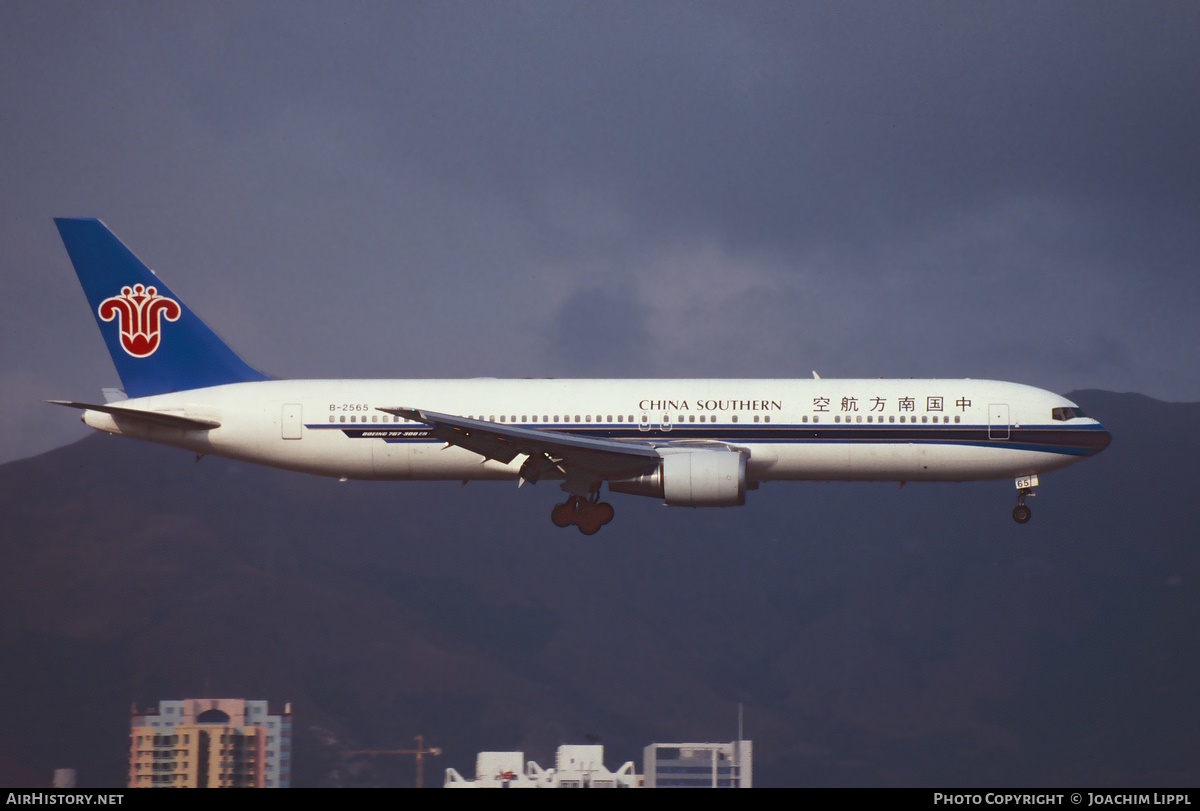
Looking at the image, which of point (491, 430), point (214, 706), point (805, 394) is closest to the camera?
point (491, 430)

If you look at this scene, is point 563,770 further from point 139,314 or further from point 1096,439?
point 1096,439

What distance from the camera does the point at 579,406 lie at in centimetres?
4225

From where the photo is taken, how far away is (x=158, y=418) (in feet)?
140

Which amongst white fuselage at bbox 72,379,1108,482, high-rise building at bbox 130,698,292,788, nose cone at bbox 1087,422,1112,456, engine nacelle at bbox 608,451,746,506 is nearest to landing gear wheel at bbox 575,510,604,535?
white fuselage at bbox 72,379,1108,482

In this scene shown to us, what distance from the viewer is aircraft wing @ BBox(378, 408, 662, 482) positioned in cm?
3841

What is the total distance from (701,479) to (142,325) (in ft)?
67.2

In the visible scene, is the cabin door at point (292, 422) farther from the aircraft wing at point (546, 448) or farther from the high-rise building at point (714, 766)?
the high-rise building at point (714, 766)

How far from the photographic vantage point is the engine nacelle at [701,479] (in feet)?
128

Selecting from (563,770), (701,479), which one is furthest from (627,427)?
(563,770)

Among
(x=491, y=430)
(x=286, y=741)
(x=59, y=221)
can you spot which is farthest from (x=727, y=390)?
(x=286, y=741)

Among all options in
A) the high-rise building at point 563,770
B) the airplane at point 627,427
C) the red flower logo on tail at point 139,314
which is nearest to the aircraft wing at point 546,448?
the airplane at point 627,427

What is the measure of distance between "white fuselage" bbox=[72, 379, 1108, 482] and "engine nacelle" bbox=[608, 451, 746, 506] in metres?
1.99

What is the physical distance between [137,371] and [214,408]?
3608 millimetres
